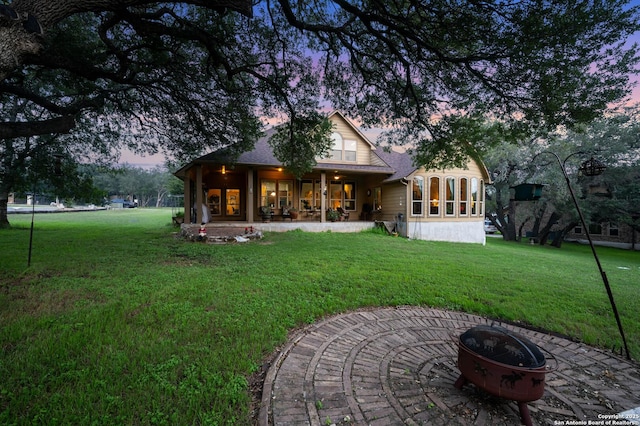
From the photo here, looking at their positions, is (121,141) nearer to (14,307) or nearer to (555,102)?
(14,307)

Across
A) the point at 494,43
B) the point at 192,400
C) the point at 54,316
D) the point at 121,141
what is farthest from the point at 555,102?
the point at 121,141

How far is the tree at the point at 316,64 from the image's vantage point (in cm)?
453

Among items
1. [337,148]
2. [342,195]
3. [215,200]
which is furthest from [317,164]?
[215,200]

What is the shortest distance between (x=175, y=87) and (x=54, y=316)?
7118mm

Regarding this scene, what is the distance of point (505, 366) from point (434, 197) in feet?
46.0

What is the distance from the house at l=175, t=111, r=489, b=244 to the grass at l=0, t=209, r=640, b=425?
22.1ft

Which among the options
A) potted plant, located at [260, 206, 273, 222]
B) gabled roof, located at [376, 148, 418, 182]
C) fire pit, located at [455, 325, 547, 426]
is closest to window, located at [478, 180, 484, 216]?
gabled roof, located at [376, 148, 418, 182]

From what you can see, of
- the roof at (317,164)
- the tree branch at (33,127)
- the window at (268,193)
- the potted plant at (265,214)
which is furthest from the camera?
the window at (268,193)

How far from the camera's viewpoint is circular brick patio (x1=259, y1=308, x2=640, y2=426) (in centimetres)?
219

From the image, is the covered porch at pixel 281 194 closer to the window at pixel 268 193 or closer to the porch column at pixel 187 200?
the window at pixel 268 193

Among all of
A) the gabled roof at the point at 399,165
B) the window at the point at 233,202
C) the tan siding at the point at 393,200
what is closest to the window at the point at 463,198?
the gabled roof at the point at 399,165

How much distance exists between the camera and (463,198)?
15609 millimetres

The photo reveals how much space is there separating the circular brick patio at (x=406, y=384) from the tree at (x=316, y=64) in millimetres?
4379

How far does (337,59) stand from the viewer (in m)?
7.81
